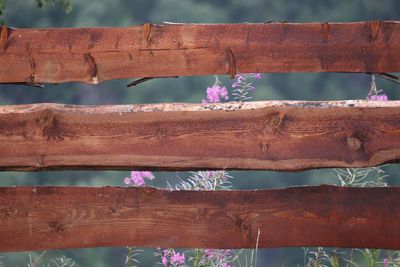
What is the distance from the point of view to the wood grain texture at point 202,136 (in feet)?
9.62

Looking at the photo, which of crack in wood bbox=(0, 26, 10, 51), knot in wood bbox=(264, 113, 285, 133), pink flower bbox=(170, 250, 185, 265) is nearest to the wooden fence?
knot in wood bbox=(264, 113, 285, 133)

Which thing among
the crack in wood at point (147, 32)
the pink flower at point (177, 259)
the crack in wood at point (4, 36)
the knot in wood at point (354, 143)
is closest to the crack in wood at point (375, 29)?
the knot in wood at point (354, 143)

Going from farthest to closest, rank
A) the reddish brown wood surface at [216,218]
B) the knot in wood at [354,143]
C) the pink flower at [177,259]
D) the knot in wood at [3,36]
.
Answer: the pink flower at [177,259] → the knot in wood at [3,36] → the reddish brown wood surface at [216,218] → the knot in wood at [354,143]

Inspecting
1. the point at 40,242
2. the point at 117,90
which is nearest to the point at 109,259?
the point at 117,90

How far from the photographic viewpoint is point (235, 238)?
10.0 feet

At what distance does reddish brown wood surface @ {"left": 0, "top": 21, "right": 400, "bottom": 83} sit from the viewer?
3014 mm

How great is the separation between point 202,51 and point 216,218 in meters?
0.63

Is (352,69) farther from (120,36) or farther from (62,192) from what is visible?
(62,192)

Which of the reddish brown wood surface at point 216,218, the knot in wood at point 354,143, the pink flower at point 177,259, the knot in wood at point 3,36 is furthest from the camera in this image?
the pink flower at point 177,259

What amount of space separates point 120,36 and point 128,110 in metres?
0.29

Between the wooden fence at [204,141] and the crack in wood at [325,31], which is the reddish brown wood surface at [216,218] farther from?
the crack in wood at [325,31]

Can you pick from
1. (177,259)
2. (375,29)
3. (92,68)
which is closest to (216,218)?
(92,68)

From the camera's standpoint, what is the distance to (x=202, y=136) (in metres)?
2.99

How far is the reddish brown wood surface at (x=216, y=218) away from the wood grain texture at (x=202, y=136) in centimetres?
14
